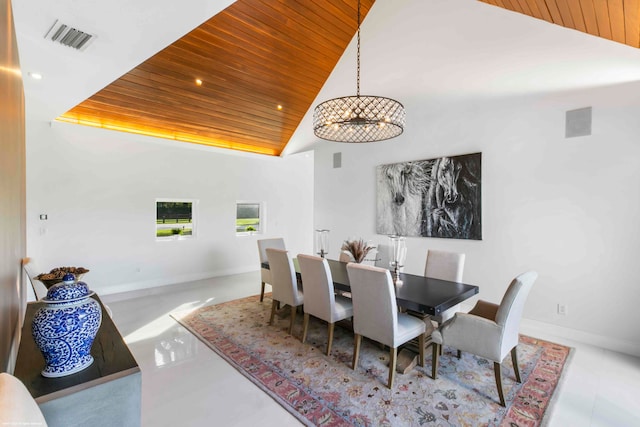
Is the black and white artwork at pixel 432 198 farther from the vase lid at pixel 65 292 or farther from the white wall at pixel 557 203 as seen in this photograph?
the vase lid at pixel 65 292

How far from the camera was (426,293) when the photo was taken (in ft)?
9.14

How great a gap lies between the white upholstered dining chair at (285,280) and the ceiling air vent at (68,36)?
7.92 feet

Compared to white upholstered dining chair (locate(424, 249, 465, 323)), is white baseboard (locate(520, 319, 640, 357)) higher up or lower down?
lower down

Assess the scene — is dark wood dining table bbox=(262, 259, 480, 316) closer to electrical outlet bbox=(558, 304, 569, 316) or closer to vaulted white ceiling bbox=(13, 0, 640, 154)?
electrical outlet bbox=(558, 304, 569, 316)

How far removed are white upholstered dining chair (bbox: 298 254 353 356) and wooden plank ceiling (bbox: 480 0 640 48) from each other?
2645mm

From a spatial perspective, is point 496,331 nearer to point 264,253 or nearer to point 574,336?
point 574,336

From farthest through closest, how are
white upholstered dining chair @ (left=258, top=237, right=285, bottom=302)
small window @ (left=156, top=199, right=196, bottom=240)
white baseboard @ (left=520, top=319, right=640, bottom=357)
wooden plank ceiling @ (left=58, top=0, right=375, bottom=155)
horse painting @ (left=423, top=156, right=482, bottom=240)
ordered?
1. small window @ (left=156, top=199, right=196, bottom=240)
2. white upholstered dining chair @ (left=258, top=237, right=285, bottom=302)
3. horse painting @ (left=423, top=156, right=482, bottom=240)
4. wooden plank ceiling @ (left=58, top=0, right=375, bottom=155)
5. white baseboard @ (left=520, top=319, right=640, bottom=357)

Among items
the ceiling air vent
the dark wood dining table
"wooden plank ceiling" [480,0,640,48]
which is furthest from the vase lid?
"wooden plank ceiling" [480,0,640,48]

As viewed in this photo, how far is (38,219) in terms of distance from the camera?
14.7 feet

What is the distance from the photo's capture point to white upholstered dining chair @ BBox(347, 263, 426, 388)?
246cm

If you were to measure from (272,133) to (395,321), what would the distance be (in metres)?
5.00

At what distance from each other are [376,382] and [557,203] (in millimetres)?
2876

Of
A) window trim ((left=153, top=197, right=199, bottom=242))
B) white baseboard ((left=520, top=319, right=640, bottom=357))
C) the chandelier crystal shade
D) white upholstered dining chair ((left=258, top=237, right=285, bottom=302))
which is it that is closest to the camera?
the chandelier crystal shade

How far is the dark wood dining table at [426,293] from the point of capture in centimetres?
248
